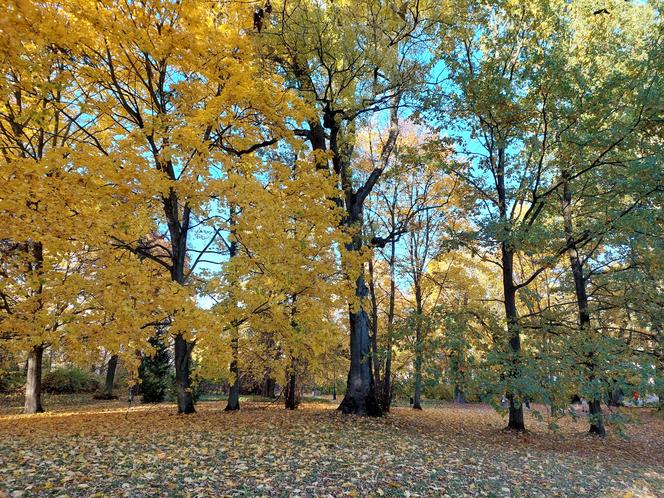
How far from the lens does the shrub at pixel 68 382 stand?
20.3 metres

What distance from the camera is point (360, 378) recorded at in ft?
34.6

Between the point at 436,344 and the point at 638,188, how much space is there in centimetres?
501

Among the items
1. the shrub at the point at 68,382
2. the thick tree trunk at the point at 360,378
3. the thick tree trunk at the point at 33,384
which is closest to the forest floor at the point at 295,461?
the thick tree trunk at the point at 360,378

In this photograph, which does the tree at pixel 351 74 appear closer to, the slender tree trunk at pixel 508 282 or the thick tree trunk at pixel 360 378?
the thick tree trunk at pixel 360 378

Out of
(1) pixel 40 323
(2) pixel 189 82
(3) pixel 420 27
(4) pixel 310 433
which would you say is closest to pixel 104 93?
(2) pixel 189 82

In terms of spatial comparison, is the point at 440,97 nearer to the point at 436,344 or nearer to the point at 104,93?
the point at 436,344

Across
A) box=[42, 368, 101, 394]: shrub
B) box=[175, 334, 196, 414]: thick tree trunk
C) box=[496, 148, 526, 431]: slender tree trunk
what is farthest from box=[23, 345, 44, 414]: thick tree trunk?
box=[496, 148, 526, 431]: slender tree trunk

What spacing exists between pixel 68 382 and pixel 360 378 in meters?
18.7

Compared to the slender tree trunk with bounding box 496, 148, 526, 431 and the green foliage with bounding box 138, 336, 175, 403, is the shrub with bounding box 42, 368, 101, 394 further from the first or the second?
the slender tree trunk with bounding box 496, 148, 526, 431

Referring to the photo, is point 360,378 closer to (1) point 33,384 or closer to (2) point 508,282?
(2) point 508,282

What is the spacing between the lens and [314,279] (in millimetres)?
7504

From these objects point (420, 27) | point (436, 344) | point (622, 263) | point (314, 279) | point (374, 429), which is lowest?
point (374, 429)

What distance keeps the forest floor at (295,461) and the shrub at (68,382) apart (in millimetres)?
14013

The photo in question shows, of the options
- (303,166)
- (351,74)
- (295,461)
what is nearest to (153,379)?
(303,166)
